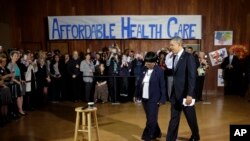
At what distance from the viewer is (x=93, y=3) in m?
11.9

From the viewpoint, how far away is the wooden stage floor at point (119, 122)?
6332 mm

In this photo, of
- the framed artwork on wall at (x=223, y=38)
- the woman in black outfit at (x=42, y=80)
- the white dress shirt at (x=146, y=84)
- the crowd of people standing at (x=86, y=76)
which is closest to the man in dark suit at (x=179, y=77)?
the white dress shirt at (x=146, y=84)

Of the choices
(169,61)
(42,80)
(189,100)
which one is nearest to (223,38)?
(169,61)

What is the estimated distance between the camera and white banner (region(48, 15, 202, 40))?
1162 cm

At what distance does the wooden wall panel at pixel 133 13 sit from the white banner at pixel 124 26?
0.26 metres

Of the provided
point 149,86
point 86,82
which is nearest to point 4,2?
point 86,82

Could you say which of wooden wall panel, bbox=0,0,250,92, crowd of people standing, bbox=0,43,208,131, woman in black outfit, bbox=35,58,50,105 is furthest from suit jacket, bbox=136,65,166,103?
wooden wall panel, bbox=0,0,250,92

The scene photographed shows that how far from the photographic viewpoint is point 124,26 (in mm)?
11688

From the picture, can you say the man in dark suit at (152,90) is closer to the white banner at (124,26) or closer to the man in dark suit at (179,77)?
the man in dark suit at (179,77)

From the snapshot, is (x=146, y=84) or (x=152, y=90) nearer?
(x=152, y=90)

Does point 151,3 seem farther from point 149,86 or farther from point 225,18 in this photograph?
point 149,86

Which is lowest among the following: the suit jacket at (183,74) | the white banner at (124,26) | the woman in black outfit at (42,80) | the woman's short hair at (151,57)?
the woman in black outfit at (42,80)

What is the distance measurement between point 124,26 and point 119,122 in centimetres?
503

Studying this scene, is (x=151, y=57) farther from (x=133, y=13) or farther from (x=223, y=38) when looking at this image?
(x=223, y=38)
